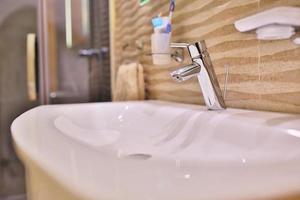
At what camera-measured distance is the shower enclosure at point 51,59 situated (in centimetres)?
201

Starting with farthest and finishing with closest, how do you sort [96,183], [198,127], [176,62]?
[176,62]
[198,127]
[96,183]

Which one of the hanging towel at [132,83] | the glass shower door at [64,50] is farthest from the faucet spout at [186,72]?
the glass shower door at [64,50]

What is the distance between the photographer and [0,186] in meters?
2.09

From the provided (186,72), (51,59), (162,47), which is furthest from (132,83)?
(51,59)

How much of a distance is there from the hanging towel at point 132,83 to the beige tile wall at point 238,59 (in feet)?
0.33

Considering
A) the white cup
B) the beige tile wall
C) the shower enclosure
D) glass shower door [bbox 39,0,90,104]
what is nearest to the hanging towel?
the beige tile wall

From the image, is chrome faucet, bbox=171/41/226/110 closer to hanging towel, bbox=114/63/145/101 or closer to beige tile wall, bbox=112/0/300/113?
beige tile wall, bbox=112/0/300/113

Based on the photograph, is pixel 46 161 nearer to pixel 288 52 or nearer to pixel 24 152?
pixel 24 152

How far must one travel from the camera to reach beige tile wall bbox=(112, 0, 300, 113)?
0.69 metres

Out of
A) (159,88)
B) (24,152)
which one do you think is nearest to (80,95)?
(159,88)

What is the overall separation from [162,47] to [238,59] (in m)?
0.40

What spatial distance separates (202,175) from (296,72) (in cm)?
50

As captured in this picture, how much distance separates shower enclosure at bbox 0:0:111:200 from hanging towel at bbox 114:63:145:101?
22.1 inches

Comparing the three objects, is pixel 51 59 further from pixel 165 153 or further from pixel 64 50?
pixel 165 153
